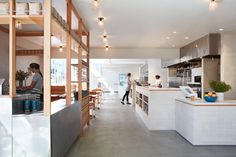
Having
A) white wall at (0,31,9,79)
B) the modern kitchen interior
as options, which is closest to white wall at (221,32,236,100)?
the modern kitchen interior

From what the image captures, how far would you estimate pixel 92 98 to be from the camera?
8.70 metres

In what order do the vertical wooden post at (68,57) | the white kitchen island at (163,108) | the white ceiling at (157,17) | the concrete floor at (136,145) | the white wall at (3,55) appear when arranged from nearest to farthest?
the concrete floor at (136,145) < the vertical wooden post at (68,57) < the white ceiling at (157,17) < the white kitchen island at (163,108) < the white wall at (3,55)

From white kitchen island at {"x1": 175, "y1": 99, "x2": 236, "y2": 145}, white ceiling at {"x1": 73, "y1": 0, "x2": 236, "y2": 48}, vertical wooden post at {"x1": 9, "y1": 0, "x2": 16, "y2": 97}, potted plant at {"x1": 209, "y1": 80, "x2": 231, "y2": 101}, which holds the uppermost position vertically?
A: white ceiling at {"x1": 73, "y1": 0, "x2": 236, "y2": 48}

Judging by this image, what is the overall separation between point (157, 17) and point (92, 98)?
4483 mm

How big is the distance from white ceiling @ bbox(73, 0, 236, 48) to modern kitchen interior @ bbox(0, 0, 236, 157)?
0.07ft

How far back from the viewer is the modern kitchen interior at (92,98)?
2877mm

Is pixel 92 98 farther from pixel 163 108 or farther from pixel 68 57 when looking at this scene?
pixel 68 57

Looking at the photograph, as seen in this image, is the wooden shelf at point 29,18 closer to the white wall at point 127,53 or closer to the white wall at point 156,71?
the white wall at point 127,53

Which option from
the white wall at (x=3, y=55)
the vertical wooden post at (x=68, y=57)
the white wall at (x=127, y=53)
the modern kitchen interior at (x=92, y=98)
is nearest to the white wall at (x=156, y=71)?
the white wall at (x=127, y=53)

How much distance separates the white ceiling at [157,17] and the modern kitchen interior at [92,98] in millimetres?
22

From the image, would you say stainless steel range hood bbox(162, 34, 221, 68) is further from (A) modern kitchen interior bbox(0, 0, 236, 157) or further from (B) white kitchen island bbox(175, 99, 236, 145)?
(B) white kitchen island bbox(175, 99, 236, 145)

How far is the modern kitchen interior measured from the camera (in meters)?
2.88

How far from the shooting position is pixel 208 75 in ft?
23.8

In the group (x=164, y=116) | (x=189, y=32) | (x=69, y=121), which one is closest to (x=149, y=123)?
(x=164, y=116)
